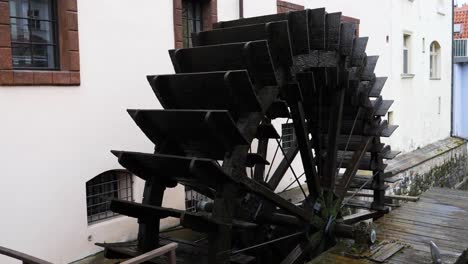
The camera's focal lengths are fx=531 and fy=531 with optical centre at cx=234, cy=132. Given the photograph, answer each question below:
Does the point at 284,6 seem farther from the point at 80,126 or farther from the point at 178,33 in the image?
the point at 80,126

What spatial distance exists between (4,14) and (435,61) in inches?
581

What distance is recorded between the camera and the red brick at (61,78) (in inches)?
194

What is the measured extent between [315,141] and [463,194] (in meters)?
2.65

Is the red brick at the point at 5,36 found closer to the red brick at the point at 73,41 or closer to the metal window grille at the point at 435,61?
the red brick at the point at 73,41

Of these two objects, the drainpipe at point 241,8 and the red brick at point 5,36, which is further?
the drainpipe at point 241,8

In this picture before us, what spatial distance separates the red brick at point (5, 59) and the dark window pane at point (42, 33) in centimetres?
42

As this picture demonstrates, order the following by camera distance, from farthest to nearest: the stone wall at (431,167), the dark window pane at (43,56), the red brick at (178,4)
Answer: the stone wall at (431,167) < the red brick at (178,4) < the dark window pane at (43,56)

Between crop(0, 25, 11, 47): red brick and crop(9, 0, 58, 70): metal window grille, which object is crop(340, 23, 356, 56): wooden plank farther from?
crop(0, 25, 11, 47): red brick

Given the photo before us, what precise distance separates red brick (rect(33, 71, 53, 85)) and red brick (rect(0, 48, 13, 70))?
266 mm

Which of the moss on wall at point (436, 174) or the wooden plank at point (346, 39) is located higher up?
the wooden plank at point (346, 39)

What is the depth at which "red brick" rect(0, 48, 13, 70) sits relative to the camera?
175 inches

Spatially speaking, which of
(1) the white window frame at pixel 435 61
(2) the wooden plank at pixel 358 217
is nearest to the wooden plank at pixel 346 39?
(2) the wooden plank at pixel 358 217

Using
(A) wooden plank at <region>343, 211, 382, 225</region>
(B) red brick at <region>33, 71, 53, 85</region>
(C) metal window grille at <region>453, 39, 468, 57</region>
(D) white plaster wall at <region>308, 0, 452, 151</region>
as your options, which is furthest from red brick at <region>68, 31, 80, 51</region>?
(C) metal window grille at <region>453, 39, 468, 57</region>

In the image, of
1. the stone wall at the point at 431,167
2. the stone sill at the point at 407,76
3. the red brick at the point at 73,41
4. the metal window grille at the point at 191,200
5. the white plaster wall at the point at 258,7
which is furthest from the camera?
the stone sill at the point at 407,76
